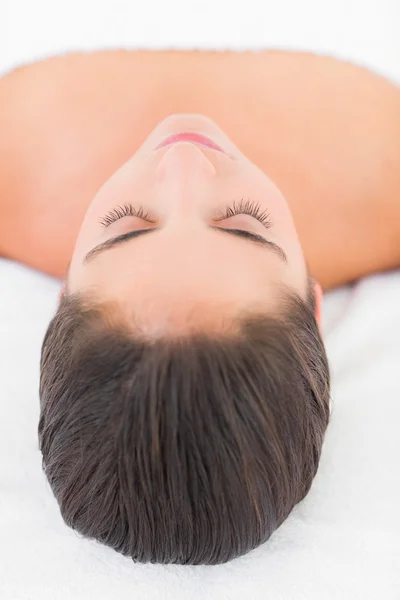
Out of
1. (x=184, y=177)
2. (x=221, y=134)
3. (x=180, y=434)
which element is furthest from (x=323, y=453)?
(x=221, y=134)

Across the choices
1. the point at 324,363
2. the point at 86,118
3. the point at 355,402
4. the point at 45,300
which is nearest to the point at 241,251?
the point at 324,363

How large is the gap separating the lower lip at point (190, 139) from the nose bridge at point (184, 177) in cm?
5

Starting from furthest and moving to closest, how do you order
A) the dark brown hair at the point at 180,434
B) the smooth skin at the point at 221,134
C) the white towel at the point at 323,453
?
the smooth skin at the point at 221,134
the white towel at the point at 323,453
the dark brown hair at the point at 180,434

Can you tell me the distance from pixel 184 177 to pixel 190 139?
0.16 m

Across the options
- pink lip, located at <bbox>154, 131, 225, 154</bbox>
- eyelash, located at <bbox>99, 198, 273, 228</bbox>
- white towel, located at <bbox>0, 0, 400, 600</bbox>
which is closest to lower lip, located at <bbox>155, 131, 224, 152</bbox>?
pink lip, located at <bbox>154, 131, 225, 154</bbox>

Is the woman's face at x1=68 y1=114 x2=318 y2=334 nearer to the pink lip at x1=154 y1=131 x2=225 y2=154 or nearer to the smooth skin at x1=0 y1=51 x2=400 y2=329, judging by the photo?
the pink lip at x1=154 y1=131 x2=225 y2=154

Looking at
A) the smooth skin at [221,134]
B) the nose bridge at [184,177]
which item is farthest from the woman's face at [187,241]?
the smooth skin at [221,134]

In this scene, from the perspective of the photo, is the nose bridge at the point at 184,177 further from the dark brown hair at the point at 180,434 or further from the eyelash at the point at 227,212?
the dark brown hair at the point at 180,434

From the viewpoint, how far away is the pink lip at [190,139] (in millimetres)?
880

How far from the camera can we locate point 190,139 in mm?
889

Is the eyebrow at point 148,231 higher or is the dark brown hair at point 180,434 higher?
the eyebrow at point 148,231

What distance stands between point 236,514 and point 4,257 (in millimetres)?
708

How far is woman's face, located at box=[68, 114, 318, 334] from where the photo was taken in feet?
1.95

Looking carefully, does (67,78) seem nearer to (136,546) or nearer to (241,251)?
(241,251)
